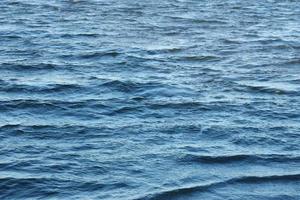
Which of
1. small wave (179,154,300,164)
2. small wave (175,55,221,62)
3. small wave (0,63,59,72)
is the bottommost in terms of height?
small wave (175,55,221,62)

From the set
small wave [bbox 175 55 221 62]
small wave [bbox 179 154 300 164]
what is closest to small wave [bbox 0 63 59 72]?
small wave [bbox 175 55 221 62]

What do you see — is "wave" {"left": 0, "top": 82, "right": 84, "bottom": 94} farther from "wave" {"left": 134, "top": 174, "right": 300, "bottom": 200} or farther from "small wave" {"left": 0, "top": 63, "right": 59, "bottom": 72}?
"wave" {"left": 134, "top": 174, "right": 300, "bottom": 200}

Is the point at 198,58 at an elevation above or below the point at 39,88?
below

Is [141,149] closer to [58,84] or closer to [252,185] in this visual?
[252,185]

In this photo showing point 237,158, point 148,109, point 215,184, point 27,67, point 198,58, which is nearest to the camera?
point 215,184

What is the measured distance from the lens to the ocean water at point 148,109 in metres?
11.4

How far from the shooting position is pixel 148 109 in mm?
14922

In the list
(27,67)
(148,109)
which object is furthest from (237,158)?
(27,67)

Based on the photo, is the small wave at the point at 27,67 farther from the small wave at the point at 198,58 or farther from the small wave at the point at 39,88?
the small wave at the point at 198,58

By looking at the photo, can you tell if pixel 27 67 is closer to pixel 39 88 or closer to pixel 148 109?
pixel 39 88

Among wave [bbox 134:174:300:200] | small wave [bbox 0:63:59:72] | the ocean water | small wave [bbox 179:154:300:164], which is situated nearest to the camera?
wave [bbox 134:174:300:200]

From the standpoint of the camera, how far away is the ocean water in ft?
37.2

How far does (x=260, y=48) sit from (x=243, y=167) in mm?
9838

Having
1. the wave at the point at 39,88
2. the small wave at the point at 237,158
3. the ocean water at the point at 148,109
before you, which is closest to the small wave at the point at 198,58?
the ocean water at the point at 148,109
